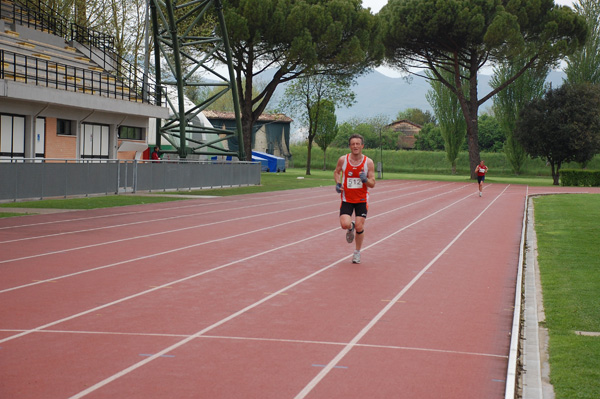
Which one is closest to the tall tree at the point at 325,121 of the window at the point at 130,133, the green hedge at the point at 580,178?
the green hedge at the point at 580,178

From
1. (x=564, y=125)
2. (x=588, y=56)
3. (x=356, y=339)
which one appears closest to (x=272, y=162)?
(x=564, y=125)

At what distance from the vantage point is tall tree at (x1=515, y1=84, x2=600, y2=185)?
58.4 metres

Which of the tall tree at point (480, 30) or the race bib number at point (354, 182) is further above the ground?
the tall tree at point (480, 30)

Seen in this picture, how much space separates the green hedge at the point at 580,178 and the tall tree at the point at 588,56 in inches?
673

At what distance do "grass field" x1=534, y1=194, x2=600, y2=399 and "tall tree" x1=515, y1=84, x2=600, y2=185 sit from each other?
1609 inches

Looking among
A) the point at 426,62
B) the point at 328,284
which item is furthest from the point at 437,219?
the point at 426,62

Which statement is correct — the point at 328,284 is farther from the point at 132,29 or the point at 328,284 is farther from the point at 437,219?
the point at 132,29

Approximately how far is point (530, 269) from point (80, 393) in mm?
8478

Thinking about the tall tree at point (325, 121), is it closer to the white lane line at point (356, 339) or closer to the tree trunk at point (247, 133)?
the tree trunk at point (247, 133)

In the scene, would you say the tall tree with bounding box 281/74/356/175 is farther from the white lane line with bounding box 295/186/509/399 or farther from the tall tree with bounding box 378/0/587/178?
the white lane line with bounding box 295/186/509/399

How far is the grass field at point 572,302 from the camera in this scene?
5879mm

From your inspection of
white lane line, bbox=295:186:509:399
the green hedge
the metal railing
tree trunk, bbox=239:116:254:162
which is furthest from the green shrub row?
white lane line, bbox=295:186:509:399

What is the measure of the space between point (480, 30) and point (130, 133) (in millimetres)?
29403

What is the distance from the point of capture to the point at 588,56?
2830 inches
